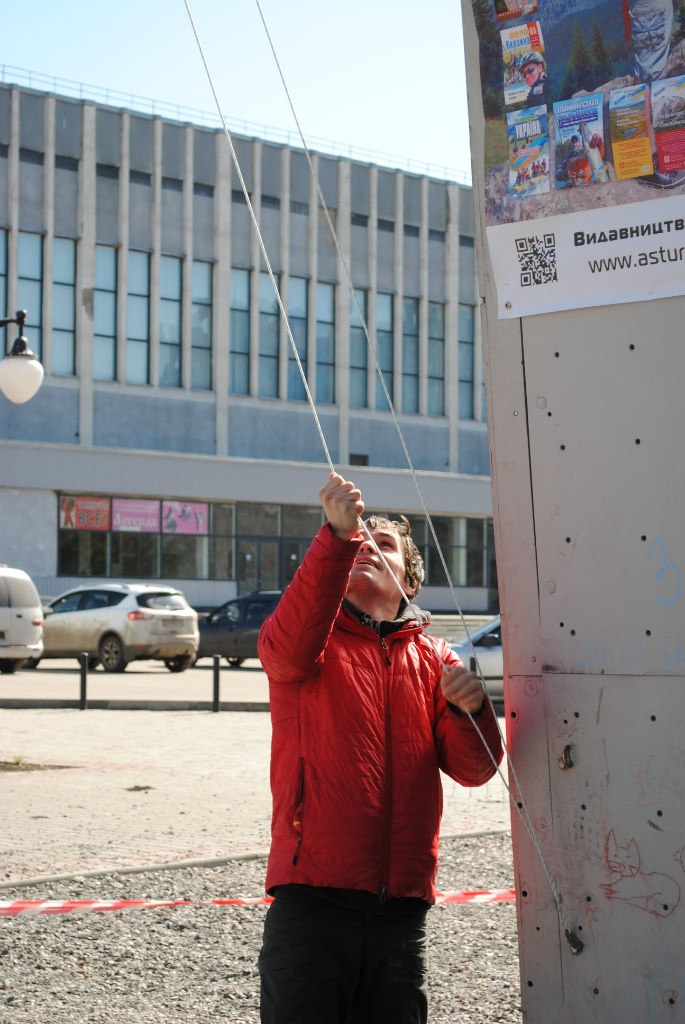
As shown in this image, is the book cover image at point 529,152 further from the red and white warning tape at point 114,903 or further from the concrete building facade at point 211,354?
the concrete building facade at point 211,354

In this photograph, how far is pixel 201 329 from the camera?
51500mm

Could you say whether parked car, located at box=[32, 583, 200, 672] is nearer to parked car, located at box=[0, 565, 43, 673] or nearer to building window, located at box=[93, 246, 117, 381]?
parked car, located at box=[0, 565, 43, 673]

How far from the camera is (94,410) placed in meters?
48.9

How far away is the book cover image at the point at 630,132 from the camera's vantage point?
3.54m

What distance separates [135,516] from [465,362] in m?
16.9

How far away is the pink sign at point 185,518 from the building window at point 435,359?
454 inches

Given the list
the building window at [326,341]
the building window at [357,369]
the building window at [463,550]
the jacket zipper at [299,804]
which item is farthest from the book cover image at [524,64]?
the building window at [463,550]

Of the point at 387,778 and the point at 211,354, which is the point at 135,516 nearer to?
the point at 211,354

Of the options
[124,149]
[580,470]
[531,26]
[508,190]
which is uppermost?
[124,149]

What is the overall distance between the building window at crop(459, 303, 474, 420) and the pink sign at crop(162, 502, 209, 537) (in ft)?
42.2

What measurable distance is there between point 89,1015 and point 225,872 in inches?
117

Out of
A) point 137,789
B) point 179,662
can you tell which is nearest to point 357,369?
point 179,662

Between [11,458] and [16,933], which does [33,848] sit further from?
[11,458]

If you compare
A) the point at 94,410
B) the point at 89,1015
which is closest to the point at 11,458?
the point at 94,410
